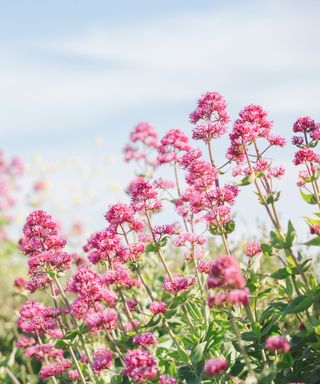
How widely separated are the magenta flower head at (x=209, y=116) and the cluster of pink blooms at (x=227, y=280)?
2.32 m

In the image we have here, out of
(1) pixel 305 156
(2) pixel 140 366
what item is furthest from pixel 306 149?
(2) pixel 140 366

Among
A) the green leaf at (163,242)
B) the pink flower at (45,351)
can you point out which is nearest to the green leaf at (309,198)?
the green leaf at (163,242)

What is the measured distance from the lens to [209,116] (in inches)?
221

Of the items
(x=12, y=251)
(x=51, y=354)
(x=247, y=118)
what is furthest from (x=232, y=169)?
(x=12, y=251)

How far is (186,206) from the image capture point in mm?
5961

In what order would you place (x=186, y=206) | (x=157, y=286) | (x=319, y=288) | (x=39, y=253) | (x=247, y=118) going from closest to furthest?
1. (x=319, y=288)
2. (x=247, y=118)
3. (x=39, y=253)
4. (x=186, y=206)
5. (x=157, y=286)

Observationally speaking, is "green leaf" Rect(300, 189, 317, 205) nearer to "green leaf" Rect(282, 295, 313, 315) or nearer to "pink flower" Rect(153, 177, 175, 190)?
"green leaf" Rect(282, 295, 313, 315)

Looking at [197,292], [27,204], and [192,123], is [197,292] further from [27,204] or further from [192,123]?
[27,204]

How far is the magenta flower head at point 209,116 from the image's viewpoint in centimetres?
550

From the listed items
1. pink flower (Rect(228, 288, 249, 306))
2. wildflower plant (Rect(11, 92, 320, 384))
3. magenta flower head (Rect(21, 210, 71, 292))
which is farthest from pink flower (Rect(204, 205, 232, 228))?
pink flower (Rect(228, 288, 249, 306))

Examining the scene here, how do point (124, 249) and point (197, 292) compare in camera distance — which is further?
point (197, 292)

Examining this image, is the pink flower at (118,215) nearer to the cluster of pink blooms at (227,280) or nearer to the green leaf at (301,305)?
the green leaf at (301,305)

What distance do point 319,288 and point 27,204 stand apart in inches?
664

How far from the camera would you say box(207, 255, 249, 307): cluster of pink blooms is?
329 cm
